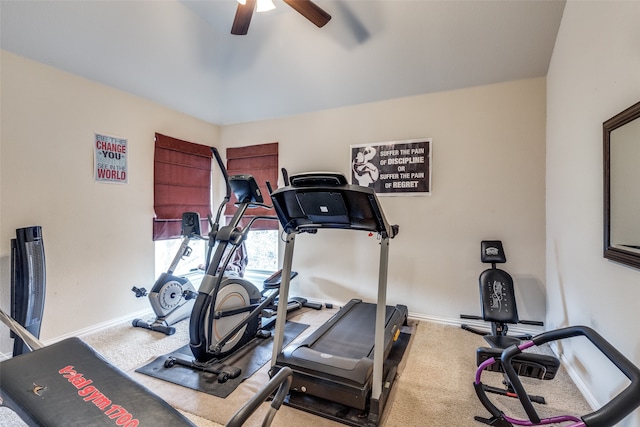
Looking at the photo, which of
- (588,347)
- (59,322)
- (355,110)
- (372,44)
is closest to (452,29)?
(372,44)

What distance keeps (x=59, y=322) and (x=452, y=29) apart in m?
4.72

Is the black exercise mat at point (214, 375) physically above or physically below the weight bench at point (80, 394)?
below

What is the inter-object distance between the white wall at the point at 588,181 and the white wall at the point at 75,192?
428 centimetres

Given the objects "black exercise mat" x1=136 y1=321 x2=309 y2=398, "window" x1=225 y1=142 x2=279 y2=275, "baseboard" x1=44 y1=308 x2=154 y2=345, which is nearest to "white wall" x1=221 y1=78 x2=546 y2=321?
"window" x1=225 y1=142 x2=279 y2=275

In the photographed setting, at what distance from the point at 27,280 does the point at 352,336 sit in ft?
9.06

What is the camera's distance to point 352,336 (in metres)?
2.63

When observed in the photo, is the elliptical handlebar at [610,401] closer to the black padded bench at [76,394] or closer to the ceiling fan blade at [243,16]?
the black padded bench at [76,394]

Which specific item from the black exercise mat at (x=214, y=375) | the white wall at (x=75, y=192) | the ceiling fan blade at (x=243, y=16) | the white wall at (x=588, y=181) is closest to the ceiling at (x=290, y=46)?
the white wall at (x=75, y=192)

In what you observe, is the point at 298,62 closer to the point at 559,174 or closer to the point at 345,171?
the point at 345,171

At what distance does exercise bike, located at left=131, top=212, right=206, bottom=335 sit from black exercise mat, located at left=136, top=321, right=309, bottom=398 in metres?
0.61

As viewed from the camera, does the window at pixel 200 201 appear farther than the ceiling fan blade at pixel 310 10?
Yes

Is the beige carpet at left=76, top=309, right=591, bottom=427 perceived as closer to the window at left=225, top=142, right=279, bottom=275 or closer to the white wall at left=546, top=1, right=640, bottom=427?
the white wall at left=546, top=1, right=640, bottom=427

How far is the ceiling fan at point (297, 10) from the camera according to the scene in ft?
6.86

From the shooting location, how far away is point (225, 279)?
2717 millimetres
